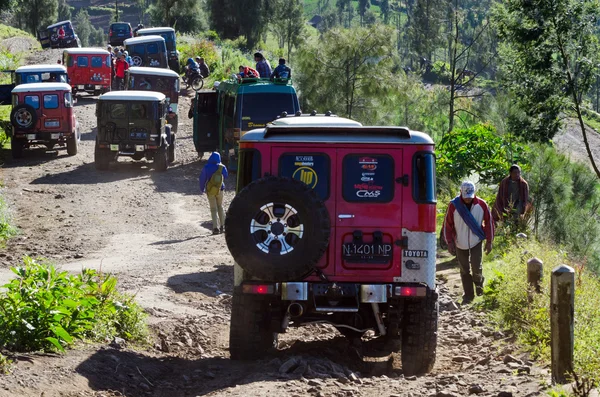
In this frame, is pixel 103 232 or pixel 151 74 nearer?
pixel 103 232

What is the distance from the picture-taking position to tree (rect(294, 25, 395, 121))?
132 ft

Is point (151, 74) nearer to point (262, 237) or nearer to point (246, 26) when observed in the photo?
point (262, 237)

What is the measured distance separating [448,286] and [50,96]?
57.1 feet

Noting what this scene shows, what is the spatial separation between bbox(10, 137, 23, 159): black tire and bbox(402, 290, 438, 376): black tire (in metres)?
21.2

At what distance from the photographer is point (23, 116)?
27078mm

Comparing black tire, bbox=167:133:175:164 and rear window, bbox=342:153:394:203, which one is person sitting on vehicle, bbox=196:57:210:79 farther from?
rear window, bbox=342:153:394:203

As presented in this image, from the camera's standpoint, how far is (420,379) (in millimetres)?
8133

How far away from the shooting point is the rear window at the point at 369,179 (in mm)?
8609

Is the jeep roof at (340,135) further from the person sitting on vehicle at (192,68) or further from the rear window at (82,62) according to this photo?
the person sitting on vehicle at (192,68)

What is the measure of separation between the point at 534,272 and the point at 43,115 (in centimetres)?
2037

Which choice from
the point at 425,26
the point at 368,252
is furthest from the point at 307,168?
the point at 425,26

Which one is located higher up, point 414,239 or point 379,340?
point 414,239

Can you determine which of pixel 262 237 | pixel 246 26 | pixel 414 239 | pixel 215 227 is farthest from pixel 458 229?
pixel 246 26

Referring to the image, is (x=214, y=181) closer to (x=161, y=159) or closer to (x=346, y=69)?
(x=161, y=159)
